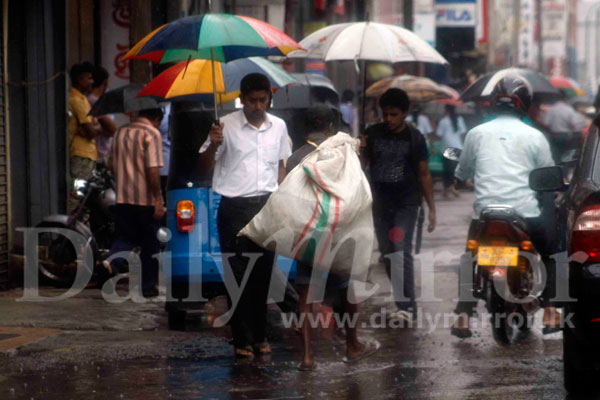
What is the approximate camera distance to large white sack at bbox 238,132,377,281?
24.6 ft

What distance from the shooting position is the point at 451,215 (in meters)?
19.7

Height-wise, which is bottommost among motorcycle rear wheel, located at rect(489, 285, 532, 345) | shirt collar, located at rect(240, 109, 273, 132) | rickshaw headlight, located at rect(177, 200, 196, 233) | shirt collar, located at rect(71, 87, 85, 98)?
motorcycle rear wheel, located at rect(489, 285, 532, 345)

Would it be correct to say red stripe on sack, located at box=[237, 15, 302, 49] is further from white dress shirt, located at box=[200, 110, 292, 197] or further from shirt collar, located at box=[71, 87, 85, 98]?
shirt collar, located at box=[71, 87, 85, 98]

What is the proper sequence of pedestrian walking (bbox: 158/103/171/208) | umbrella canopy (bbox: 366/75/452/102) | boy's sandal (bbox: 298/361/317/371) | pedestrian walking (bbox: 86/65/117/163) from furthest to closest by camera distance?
1. umbrella canopy (bbox: 366/75/452/102)
2. pedestrian walking (bbox: 86/65/117/163)
3. pedestrian walking (bbox: 158/103/171/208)
4. boy's sandal (bbox: 298/361/317/371)

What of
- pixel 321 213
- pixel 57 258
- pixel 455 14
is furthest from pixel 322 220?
pixel 455 14

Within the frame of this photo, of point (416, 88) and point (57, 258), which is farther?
point (416, 88)

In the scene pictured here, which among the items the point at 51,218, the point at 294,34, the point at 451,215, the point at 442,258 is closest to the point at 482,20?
the point at 294,34

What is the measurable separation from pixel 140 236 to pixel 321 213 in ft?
12.4

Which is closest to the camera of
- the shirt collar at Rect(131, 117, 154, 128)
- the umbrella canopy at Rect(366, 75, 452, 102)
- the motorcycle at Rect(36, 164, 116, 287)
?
the shirt collar at Rect(131, 117, 154, 128)

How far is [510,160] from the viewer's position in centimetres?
845

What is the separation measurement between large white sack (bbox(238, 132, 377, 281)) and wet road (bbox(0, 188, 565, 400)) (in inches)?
30.3

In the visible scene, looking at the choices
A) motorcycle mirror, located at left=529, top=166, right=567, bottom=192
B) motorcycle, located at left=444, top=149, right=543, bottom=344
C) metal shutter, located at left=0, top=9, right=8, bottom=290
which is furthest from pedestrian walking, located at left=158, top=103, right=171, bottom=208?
motorcycle mirror, located at left=529, top=166, right=567, bottom=192

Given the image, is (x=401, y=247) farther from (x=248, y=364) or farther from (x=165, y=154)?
(x=165, y=154)

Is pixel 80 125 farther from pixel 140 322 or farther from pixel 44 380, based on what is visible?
pixel 44 380
